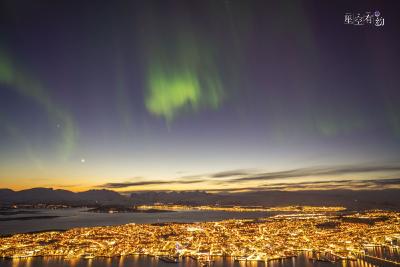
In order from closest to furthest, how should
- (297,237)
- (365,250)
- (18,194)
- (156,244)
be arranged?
(365,250)
(156,244)
(297,237)
(18,194)

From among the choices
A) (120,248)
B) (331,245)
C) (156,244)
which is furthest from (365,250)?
(120,248)

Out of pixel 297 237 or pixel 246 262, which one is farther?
pixel 297 237

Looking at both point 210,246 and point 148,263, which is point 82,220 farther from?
point 148,263

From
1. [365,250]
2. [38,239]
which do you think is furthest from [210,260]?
[38,239]

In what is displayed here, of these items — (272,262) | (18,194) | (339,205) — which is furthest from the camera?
(18,194)

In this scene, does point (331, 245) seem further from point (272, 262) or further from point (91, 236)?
point (91, 236)

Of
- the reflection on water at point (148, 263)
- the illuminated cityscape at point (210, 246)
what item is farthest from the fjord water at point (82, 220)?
the reflection on water at point (148, 263)

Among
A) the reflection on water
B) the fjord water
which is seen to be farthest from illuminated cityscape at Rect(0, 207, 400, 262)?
the fjord water
